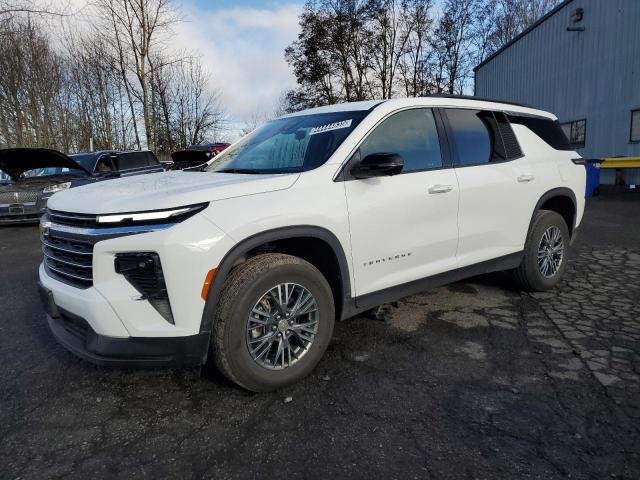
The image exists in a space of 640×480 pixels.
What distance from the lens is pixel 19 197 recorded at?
371 inches

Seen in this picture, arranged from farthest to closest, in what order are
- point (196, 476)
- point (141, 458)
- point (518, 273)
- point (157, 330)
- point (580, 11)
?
point (580, 11) → point (518, 273) → point (157, 330) → point (141, 458) → point (196, 476)

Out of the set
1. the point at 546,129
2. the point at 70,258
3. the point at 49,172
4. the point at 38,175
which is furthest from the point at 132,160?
the point at 546,129

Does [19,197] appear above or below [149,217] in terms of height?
below

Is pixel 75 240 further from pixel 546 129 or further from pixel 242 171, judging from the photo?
pixel 546 129

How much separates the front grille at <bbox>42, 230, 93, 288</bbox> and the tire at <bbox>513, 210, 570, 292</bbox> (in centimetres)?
364

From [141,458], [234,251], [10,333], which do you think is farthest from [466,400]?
[10,333]

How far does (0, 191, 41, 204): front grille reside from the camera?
9.41 meters

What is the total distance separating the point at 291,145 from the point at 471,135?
1.55m

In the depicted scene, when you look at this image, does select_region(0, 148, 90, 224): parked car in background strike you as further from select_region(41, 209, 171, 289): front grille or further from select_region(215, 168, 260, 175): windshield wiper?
select_region(41, 209, 171, 289): front grille

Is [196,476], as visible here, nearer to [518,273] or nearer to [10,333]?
[10,333]

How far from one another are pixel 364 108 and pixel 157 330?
83.0 inches

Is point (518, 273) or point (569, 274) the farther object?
point (569, 274)

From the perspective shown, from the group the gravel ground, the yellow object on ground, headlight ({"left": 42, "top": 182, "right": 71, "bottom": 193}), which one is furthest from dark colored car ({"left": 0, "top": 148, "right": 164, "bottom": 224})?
the yellow object on ground

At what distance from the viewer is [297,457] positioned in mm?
2117
